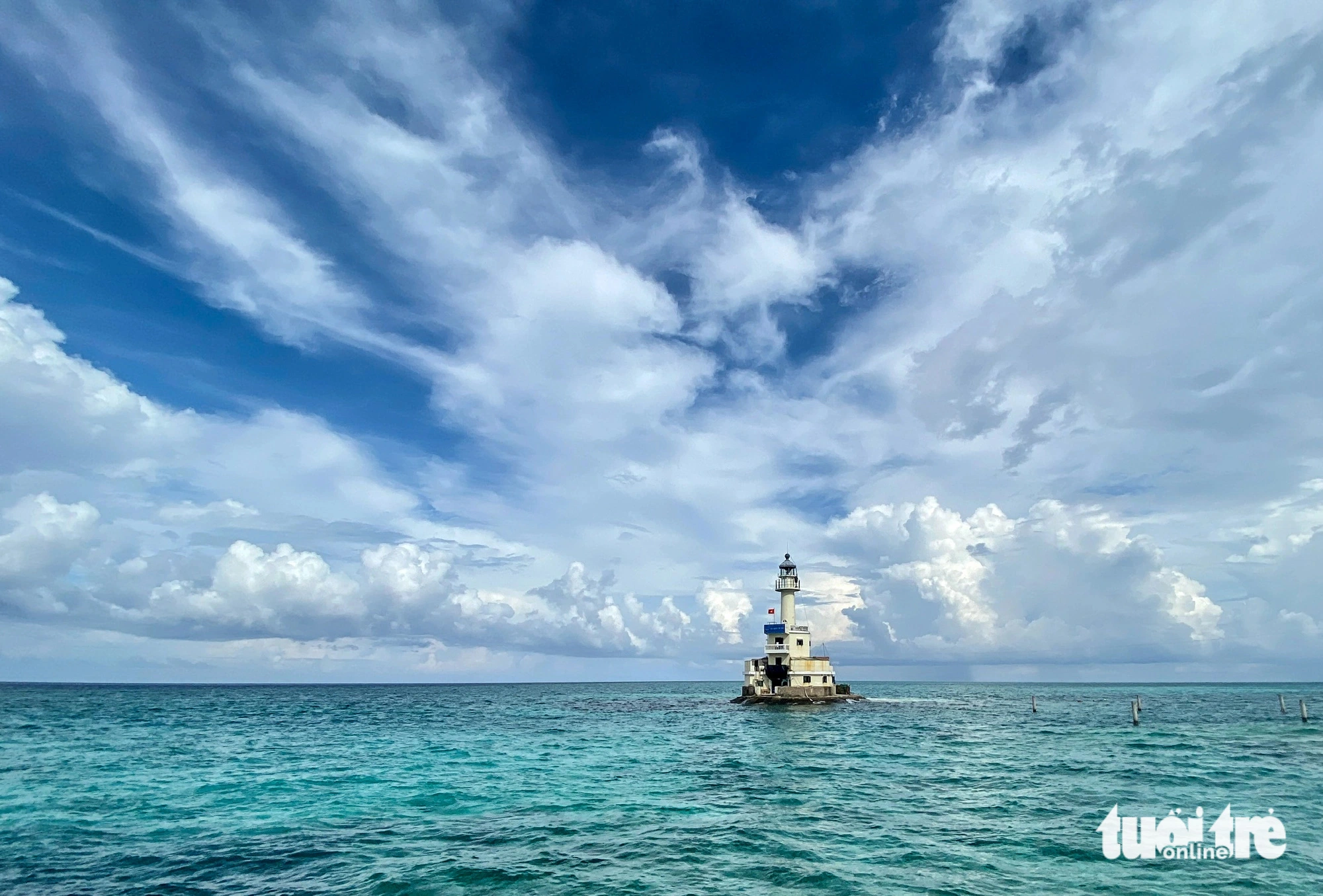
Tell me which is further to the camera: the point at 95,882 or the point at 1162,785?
the point at 1162,785

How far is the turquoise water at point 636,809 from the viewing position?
1903 cm

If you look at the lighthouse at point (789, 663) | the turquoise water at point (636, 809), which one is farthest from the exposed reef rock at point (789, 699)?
the turquoise water at point (636, 809)

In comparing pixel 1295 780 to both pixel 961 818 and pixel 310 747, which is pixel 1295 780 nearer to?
pixel 961 818

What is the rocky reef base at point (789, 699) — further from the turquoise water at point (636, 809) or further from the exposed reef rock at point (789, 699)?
the turquoise water at point (636, 809)

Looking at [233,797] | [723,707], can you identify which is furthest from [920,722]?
[233,797]

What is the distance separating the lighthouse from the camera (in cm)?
8569

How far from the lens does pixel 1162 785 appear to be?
104 ft

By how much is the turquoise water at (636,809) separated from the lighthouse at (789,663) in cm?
2682

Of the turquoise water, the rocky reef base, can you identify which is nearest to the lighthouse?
the rocky reef base

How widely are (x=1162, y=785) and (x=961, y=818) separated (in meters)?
13.0

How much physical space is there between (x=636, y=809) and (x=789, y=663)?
61.5m

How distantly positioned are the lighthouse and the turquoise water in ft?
88.0

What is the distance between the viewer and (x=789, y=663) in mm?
85750

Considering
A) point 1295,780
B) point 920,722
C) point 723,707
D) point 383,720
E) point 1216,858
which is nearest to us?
point 1216,858
